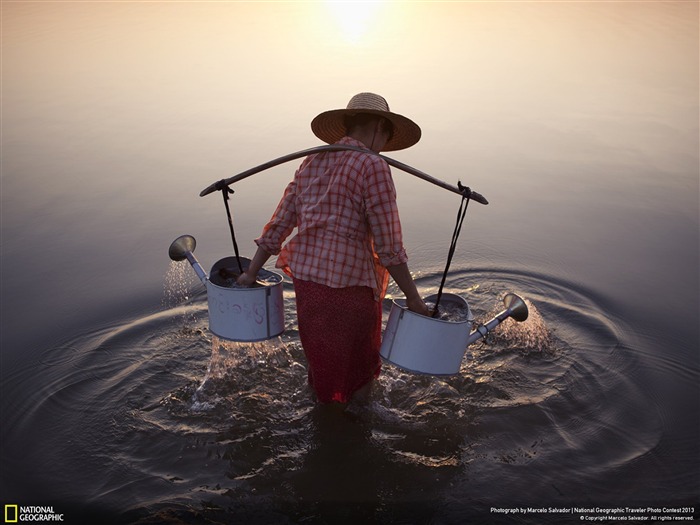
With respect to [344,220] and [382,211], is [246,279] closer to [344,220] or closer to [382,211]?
[344,220]

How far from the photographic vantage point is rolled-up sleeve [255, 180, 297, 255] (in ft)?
9.70

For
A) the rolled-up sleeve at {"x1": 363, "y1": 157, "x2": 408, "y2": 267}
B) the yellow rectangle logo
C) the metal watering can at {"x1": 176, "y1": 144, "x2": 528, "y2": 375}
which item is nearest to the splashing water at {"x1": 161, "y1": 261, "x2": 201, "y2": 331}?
the metal watering can at {"x1": 176, "y1": 144, "x2": 528, "y2": 375}

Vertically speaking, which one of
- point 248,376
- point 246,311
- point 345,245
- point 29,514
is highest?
point 345,245

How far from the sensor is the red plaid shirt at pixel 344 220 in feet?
8.79

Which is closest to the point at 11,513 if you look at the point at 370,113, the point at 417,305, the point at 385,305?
the point at 417,305

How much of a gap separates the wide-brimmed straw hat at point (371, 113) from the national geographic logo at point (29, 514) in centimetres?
202

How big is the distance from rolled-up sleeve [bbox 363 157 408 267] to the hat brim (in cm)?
25

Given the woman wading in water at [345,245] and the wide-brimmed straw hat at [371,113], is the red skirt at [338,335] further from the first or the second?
the wide-brimmed straw hat at [371,113]

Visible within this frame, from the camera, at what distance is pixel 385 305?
4727 mm

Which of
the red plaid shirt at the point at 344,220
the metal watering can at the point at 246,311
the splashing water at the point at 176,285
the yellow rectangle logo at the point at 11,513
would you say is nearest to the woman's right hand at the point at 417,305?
the red plaid shirt at the point at 344,220

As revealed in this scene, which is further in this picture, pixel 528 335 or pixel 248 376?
pixel 528 335

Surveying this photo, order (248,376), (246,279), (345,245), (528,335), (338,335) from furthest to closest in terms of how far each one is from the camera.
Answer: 1. (528,335)
2. (248,376)
3. (246,279)
4. (338,335)
5. (345,245)

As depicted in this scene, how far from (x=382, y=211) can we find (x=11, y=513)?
2.03 meters

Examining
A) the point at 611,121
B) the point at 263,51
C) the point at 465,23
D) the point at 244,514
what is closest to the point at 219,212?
the point at 244,514
